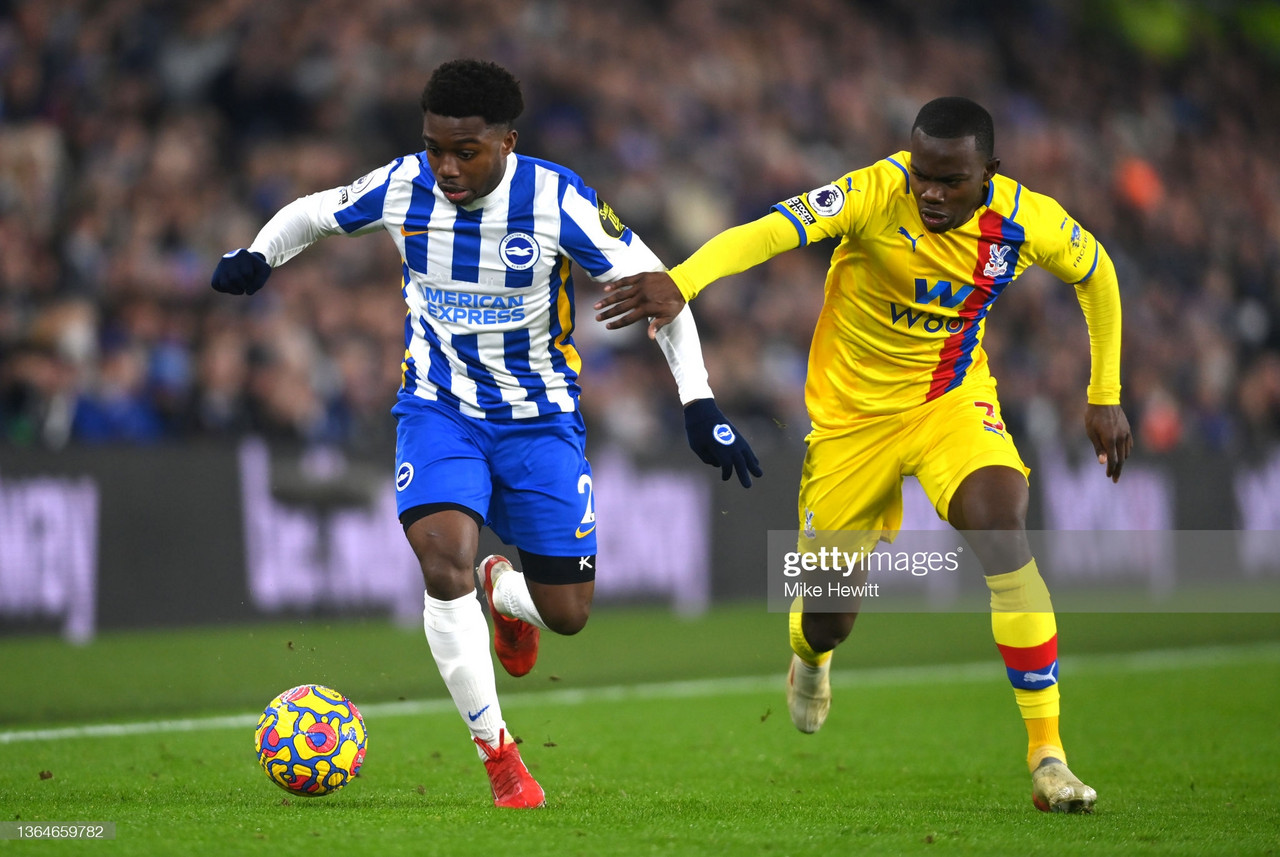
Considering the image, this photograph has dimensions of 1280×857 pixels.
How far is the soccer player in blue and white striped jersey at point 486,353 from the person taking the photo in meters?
5.18

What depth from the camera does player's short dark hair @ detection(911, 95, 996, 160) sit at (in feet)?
17.7

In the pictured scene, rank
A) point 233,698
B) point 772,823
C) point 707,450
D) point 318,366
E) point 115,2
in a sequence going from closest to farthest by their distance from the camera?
point 772,823 → point 707,450 → point 233,698 → point 318,366 → point 115,2

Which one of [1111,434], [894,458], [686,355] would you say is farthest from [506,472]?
[1111,434]

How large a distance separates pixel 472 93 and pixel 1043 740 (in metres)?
2.98

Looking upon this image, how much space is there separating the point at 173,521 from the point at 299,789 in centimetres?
604

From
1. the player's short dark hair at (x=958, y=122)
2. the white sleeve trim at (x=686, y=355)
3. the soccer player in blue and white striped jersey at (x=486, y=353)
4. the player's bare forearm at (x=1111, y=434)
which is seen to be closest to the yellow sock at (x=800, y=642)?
the soccer player in blue and white striped jersey at (x=486, y=353)

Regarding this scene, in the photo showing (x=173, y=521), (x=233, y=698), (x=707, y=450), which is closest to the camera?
(x=707, y=450)

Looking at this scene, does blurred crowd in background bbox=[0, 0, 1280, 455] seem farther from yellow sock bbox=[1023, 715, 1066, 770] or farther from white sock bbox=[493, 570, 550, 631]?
yellow sock bbox=[1023, 715, 1066, 770]

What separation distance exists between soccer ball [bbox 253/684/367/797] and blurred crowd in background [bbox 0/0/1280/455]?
6252mm

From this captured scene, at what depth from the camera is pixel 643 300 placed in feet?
16.5

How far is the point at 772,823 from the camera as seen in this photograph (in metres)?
4.88

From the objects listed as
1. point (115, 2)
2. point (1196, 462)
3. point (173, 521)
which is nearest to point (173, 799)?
point (173, 521)

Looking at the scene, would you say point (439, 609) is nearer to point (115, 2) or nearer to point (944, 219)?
point (944, 219)

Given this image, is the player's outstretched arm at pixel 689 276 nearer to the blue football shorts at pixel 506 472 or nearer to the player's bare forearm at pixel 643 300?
the player's bare forearm at pixel 643 300
